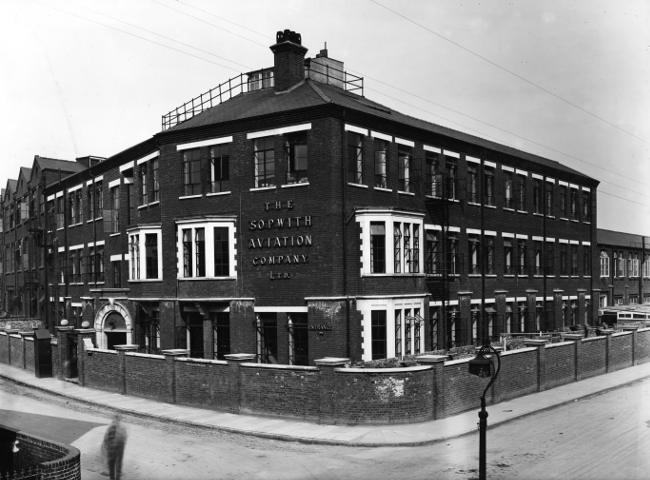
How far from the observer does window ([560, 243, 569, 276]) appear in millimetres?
42938

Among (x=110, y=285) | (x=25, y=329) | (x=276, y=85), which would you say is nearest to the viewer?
(x=276, y=85)

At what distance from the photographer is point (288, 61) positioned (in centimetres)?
2916

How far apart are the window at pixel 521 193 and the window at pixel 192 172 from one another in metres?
19.0

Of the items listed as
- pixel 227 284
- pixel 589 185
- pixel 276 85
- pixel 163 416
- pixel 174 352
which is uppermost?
pixel 276 85

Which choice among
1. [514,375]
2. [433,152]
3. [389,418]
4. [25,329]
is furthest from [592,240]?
[25,329]

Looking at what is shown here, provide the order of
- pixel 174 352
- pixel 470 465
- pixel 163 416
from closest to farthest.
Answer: pixel 470 465, pixel 163 416, pixel 174 352

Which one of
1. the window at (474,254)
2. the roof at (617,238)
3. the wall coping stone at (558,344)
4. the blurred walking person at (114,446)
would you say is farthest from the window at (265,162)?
the roof at (617,238)

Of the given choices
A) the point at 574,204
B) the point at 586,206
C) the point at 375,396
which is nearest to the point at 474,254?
the point at 574,204

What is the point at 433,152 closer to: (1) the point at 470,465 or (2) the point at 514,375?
(2) the point at 514,375

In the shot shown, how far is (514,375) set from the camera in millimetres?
23328

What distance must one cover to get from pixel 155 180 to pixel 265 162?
7.72 meters

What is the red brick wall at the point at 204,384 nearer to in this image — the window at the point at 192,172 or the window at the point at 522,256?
the window at the point at 192,172

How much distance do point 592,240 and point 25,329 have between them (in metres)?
40.5

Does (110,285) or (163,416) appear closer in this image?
(163,416)
